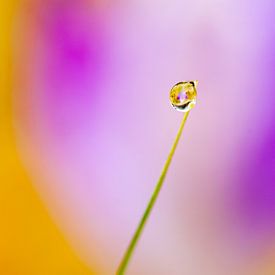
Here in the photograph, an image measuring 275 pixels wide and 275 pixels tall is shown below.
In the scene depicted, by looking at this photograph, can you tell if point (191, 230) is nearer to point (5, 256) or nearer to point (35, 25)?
point (5, 256)

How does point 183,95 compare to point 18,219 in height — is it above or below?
above

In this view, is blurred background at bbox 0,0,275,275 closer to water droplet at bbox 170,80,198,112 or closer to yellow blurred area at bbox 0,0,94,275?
yellow blurred area at bbox 0,0,94,275

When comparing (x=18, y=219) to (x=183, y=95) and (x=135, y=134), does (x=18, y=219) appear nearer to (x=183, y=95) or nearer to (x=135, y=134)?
(x=135, y=134)

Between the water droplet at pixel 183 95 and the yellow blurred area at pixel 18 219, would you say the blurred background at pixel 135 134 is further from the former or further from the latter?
the water droplet at pixel 183 95

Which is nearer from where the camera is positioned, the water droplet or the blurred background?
the water droplet

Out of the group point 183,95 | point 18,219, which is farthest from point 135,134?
point 183,95

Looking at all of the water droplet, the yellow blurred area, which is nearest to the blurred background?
the yellow blurred area

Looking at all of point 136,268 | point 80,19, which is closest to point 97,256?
point 136,268

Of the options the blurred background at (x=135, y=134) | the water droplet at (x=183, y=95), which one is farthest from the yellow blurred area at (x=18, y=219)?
the water droplet at (x=183, y=95)
